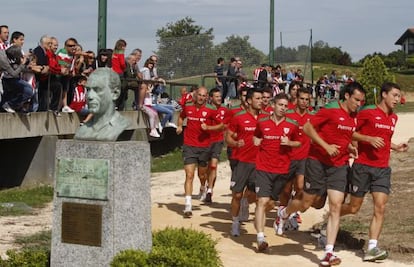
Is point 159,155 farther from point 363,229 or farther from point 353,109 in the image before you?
point 353,109

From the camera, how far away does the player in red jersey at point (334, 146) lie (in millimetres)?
10414

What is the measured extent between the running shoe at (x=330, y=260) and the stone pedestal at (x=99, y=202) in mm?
2587

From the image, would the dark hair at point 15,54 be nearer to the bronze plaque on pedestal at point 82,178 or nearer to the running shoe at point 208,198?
the running shoe at point 208,198

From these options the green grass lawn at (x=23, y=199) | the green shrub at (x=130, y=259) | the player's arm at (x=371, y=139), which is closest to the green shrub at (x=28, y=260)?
the green shrub at (x=130, y=259)

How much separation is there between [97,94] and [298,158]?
491cm

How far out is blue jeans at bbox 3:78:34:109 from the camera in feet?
50.0

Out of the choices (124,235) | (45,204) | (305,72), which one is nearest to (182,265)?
(124,235)

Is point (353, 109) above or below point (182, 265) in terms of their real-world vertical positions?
above

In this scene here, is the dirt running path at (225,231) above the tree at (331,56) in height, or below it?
below

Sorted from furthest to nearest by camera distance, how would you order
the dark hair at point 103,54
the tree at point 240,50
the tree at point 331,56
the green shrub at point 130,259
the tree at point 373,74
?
1. the tree at point 331,56
2. the tree at point 373,74
3. the tree at point 240,50
4. the dark hair at point 103,54
5. the green shrub at point 130,259

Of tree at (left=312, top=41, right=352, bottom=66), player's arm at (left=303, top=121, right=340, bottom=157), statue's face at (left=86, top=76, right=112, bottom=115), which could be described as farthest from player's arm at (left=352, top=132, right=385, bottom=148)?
tree at (left=312, top=41, right=352, bottom=66)

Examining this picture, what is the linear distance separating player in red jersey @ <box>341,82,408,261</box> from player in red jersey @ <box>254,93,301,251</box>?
94cm

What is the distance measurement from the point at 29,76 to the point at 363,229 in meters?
7.11

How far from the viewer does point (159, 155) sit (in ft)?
78.4
